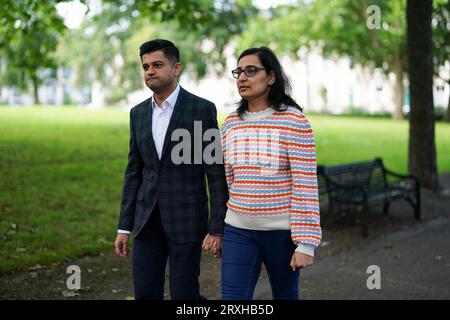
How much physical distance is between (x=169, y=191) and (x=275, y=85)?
33.4 inches

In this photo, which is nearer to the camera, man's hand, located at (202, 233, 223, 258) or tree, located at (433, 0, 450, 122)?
man's hand, located at (202, 233, 223, 258)

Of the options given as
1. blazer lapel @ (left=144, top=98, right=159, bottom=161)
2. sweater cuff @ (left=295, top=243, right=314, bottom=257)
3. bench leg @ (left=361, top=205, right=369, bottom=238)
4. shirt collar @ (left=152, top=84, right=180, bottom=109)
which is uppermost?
shirt collar @ (left=152, top=84, right=180, bottom=109)

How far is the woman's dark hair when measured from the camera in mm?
3461

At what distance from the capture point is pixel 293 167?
3314 millimetres

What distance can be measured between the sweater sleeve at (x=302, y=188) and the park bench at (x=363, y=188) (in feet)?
17.7

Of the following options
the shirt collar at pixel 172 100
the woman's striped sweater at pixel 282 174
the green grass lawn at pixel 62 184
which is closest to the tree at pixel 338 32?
the green grass lawn at pixel 62 184

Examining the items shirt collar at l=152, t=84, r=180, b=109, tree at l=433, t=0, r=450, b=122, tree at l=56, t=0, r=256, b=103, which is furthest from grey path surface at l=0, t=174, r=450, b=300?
tree at l=56, t=0, r=256, b=103

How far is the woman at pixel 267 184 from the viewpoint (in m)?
3.32

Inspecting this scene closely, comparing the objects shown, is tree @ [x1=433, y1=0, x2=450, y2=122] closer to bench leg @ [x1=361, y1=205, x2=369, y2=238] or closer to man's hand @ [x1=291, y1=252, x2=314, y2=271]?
bench leg @ [x1=361, y1=205, x2=369, y2=238]

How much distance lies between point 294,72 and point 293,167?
49906 mm

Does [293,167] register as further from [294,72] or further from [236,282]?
[294,72]
